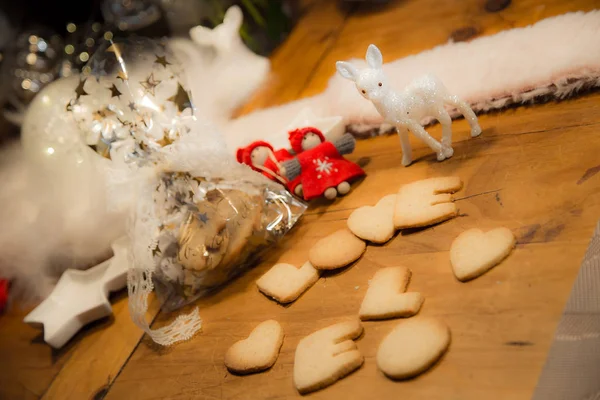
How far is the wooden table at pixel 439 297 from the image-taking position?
2.34ft

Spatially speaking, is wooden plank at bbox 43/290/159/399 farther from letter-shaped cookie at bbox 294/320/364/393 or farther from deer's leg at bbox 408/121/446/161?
deer's leg at bbox 408/121/446/161

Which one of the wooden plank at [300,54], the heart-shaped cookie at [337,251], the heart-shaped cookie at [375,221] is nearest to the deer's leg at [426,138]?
the heart-shaped cookie at [375,221]

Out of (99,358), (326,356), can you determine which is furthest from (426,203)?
(99,358)

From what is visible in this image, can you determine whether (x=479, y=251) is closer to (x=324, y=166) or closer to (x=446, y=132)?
(x=446, y=132)

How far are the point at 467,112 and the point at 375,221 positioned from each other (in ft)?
0.99

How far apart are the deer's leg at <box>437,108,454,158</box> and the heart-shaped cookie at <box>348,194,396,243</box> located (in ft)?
0.48

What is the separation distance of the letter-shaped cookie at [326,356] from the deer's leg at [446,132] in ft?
1.40

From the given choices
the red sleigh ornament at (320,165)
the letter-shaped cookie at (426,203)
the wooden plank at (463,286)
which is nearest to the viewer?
the wooden plank at (463,286)

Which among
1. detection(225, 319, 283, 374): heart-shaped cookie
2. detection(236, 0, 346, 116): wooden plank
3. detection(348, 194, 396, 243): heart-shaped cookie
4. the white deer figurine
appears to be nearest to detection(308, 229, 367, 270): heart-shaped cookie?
detection(348, 194, 396, 243): heart-shaped cookie

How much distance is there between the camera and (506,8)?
148cm

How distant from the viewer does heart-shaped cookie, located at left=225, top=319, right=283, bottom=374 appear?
867mm

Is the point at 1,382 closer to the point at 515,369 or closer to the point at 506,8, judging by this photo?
the point at 515,369

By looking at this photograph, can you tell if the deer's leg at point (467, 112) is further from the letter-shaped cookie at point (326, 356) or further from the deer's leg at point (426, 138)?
the letter-shaped cookie at point (326, 356)

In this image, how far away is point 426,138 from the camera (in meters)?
1.06
